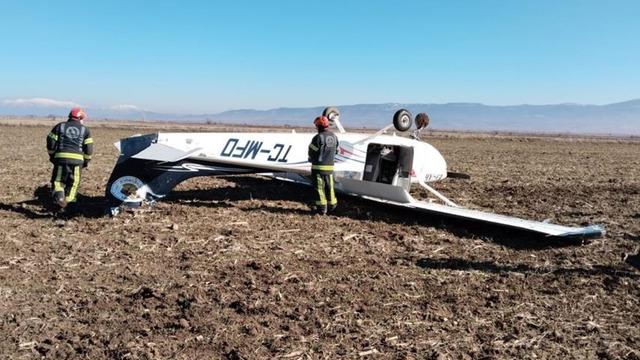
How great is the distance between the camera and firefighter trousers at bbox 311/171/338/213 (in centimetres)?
1088

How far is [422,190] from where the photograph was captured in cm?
1533

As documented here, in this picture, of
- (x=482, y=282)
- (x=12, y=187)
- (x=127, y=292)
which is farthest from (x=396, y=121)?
(x=12, y=187)

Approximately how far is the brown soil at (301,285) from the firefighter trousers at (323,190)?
1.24 ft

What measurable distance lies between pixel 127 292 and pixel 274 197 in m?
6.77

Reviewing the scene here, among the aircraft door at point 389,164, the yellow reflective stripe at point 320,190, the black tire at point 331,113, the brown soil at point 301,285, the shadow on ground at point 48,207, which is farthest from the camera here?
the aircraft door at point 389,164

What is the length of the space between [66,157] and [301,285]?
5976 millimetres

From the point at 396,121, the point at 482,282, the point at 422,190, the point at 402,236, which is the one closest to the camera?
the point at 482,282

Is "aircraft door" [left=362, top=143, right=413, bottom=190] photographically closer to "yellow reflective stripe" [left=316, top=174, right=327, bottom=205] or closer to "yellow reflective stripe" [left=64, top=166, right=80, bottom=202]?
"yellow reflective stripe" [left=316, top=174, right=327, bottom=205]

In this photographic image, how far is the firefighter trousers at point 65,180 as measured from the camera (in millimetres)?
9930

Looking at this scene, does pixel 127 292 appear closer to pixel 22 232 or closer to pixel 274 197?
pixel 22 232

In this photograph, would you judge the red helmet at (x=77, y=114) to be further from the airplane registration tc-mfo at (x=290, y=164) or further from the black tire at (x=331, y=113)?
the black tire at (x=331, y=113)

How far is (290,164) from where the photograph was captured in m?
11.6

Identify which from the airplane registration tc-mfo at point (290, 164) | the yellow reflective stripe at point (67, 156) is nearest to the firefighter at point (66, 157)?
the yellow reflective stripe at point (67, 156)

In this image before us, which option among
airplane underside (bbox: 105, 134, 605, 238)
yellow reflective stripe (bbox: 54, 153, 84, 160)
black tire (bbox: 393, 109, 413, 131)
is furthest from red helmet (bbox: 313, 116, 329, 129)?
yellow reflective stripe (bbox: 54, 153, 84, 160)
